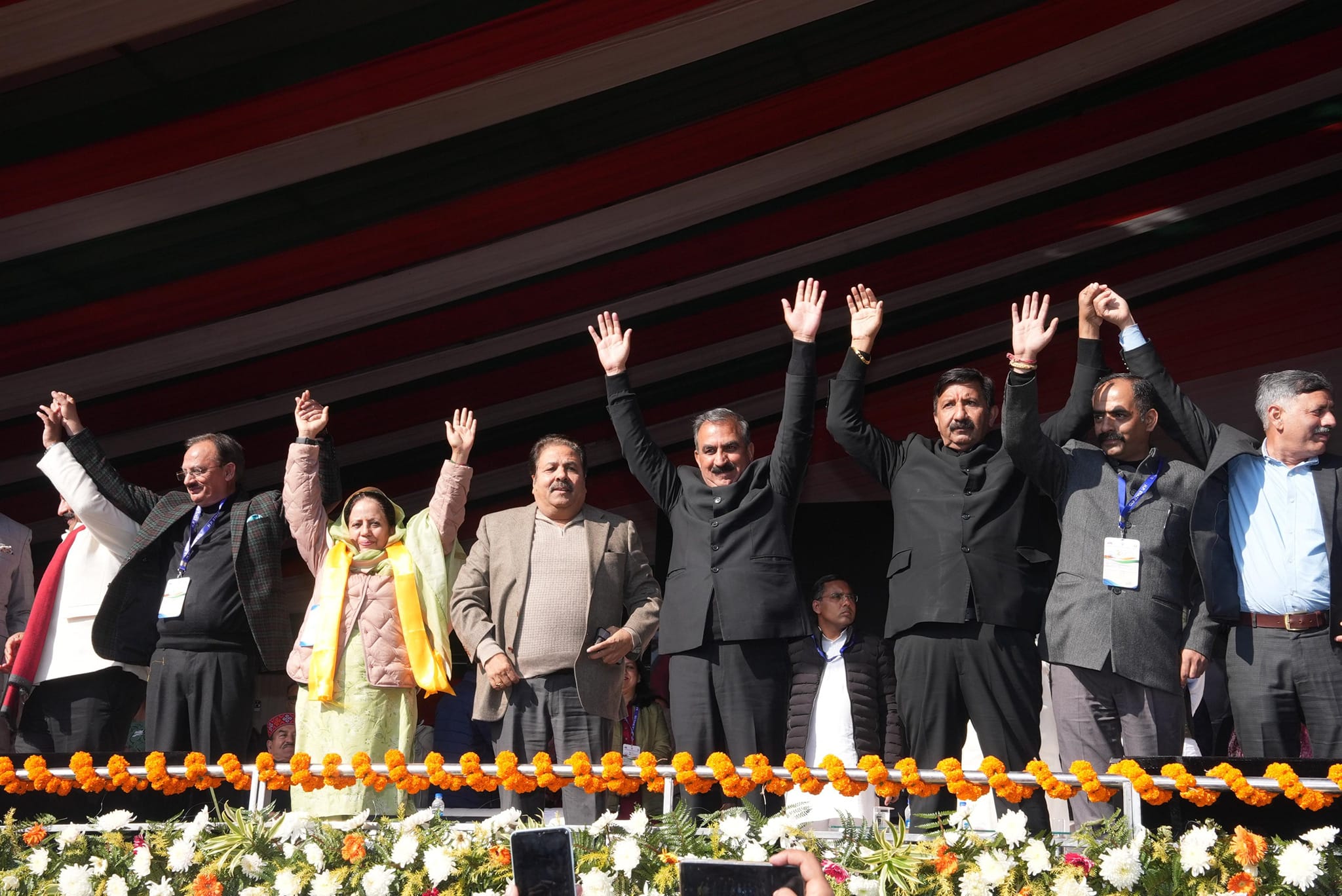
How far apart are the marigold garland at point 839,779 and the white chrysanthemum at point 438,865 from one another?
88 cm

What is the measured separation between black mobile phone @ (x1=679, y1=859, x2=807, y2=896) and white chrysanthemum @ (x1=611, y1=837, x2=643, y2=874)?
2.39 ft

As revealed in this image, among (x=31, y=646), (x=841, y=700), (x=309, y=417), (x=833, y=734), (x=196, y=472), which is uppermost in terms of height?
(x=309, y=417)

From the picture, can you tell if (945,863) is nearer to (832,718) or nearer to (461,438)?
(832,718)

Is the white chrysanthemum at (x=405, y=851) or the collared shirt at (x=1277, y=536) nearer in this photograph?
the white chrysanthemum at (x=405, y=851)

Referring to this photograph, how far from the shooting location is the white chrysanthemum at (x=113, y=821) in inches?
130

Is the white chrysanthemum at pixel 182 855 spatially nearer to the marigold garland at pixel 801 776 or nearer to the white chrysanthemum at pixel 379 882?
the white chrysanthemum at pixel 379 882

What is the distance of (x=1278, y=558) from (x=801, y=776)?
55.1 inches

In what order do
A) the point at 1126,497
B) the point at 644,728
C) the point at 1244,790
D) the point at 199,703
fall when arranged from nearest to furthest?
the point at 1244,790 < the point at 1126,497 < the point at 199,703 < the point at 644,728

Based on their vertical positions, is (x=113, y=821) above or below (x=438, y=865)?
above

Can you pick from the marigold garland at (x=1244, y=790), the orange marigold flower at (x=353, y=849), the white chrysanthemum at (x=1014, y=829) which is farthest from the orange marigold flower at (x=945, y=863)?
the orange marigold flower at (x=353, y=849)

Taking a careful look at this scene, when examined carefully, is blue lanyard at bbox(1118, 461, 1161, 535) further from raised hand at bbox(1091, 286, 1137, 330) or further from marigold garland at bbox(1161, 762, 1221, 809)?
marigold garland at bbox(1161, 762, 1221, 809)

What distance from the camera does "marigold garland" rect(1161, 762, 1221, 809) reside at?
9.09ft

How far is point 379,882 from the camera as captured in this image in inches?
117

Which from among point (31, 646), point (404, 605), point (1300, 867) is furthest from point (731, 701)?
point (31, 646)
